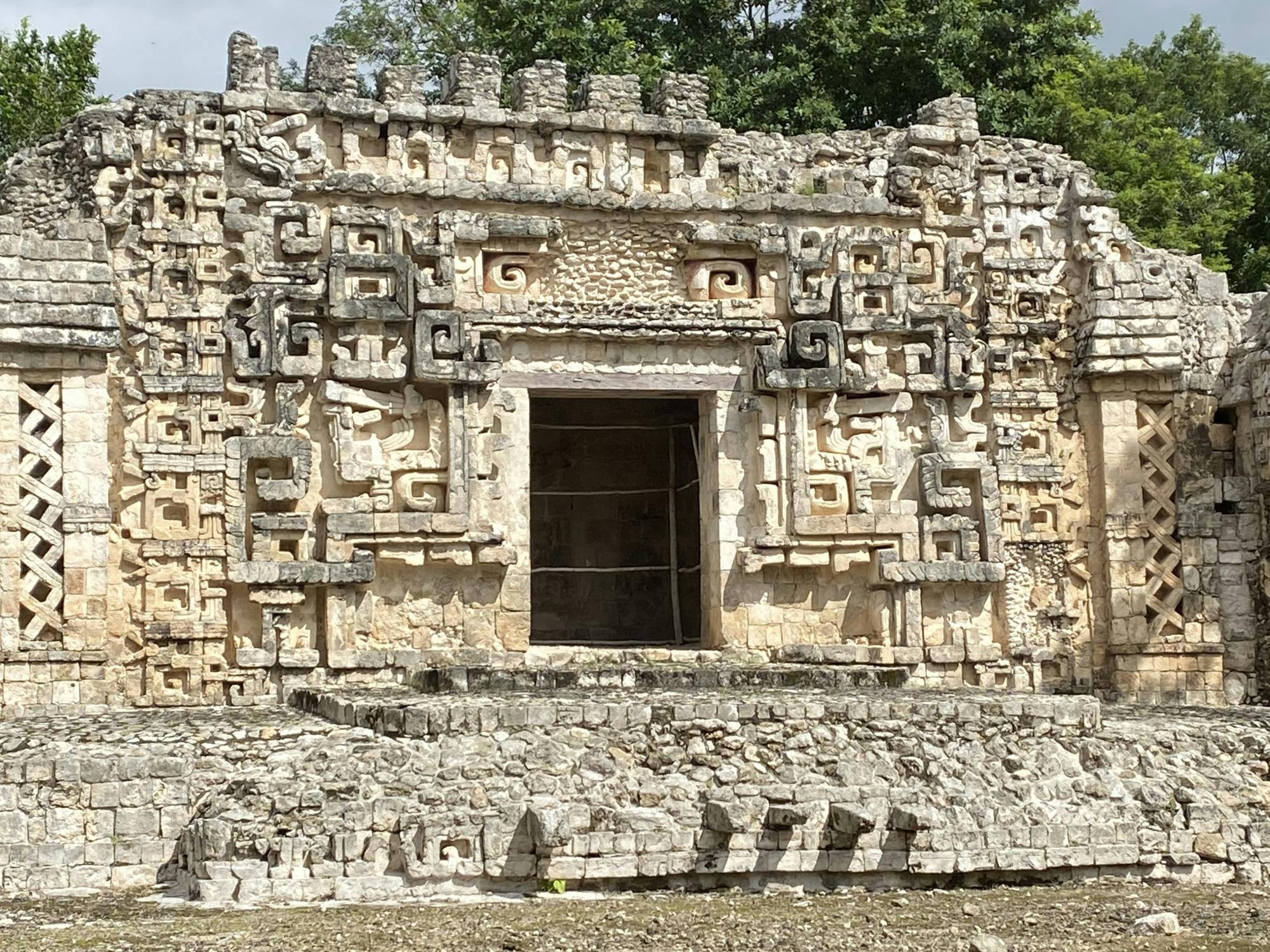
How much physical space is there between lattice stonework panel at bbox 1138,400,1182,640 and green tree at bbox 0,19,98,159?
10736mm

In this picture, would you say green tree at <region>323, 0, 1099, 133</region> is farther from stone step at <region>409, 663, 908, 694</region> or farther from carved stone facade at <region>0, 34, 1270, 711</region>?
stone step at <region>409, 663, 908, 694</region>

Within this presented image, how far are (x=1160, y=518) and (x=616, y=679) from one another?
4.37 meters

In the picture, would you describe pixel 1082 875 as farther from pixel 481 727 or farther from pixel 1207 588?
pixel 1207 588

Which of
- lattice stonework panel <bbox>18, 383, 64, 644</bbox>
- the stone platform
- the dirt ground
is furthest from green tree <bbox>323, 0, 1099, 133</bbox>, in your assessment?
the dirt ground

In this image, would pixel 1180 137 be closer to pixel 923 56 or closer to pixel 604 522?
pixel 923 56

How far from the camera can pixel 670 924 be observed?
21.5ft

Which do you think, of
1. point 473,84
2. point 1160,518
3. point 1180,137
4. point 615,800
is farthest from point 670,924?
point 1180,137

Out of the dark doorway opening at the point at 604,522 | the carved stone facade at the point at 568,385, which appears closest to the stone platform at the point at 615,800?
the carved stone facade at the point at 568,385

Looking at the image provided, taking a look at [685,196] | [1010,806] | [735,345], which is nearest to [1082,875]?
[1010,806]

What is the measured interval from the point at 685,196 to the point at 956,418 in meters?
2.45

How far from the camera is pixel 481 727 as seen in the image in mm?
7934

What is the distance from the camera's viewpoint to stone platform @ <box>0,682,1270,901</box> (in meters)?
7.27

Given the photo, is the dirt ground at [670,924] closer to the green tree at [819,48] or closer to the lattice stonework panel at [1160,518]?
the lattice stonework panel at [1160,518]

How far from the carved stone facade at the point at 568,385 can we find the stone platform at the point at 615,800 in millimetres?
2354
